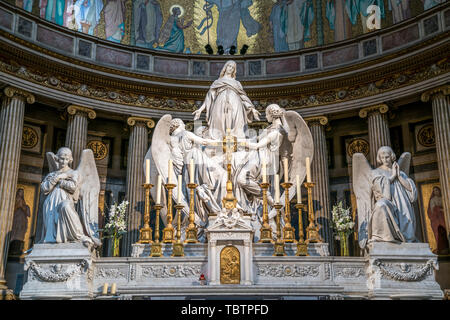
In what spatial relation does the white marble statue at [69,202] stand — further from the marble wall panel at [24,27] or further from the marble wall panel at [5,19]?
the marble wall panel at [24,27]

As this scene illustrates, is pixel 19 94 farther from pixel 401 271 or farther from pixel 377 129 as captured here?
pixel 401 271

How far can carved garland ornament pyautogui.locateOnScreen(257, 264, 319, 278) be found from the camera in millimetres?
8141

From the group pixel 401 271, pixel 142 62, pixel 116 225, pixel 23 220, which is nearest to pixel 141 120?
pixel 142 62

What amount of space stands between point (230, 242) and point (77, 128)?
11717 mm

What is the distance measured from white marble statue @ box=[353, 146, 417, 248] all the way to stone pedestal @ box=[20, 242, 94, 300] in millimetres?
4769

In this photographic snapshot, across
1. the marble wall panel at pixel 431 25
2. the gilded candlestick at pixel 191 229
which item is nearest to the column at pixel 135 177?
the gilded candlestick at pixel 191 229

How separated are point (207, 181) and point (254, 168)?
3.30ft

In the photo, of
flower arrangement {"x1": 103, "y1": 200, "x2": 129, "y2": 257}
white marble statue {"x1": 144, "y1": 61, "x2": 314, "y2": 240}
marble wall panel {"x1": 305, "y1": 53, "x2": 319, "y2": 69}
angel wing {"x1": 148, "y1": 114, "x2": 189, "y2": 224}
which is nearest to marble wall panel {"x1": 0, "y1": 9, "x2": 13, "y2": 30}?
flower arrangement {"x1": 103, "y1": 200, "x2": 129, "y2": 257}

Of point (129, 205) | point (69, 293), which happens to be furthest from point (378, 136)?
point (69, 293)

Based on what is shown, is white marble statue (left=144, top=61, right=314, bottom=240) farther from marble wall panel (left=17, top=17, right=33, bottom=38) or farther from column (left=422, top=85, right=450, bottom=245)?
marble wall panel (left=17, top=17, right=33, bottom=38)

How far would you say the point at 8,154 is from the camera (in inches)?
632

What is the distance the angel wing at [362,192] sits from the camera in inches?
354

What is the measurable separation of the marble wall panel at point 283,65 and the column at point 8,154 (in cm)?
952

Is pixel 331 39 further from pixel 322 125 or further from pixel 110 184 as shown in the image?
pixel 110 184
